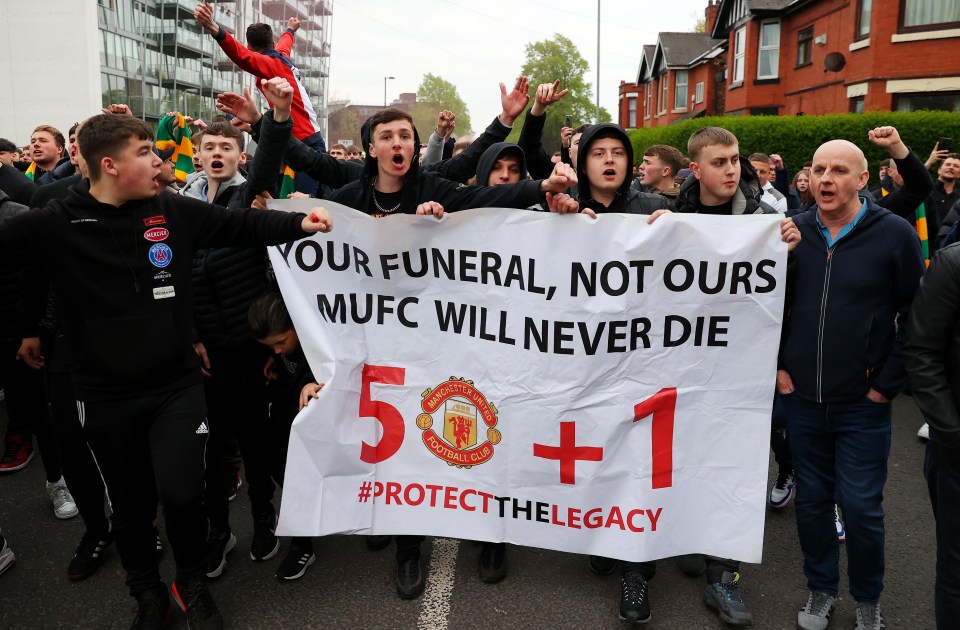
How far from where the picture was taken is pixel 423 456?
354cm

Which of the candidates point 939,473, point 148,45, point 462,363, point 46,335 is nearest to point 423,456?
point 462,363

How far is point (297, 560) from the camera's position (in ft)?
12.1

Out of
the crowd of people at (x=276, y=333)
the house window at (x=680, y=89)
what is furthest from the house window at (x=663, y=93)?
the crowd of people at (x=276, y=333)

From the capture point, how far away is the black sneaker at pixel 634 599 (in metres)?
3.23

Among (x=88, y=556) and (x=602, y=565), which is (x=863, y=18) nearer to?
(x=602, y=565)

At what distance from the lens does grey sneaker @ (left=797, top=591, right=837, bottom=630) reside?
3.20m

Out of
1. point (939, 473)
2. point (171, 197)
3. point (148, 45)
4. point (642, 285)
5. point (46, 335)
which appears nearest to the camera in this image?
point (939, 473)

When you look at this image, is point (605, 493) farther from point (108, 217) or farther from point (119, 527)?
point (108, 217)

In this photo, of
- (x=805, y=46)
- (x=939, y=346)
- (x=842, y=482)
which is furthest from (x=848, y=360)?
(x=805, y=46)

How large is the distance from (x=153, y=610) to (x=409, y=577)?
1.14 metres

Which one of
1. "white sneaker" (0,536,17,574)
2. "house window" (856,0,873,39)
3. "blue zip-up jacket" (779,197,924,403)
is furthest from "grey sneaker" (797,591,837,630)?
"house window" (856,0,873,39)

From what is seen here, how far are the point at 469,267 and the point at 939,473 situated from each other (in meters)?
2.12

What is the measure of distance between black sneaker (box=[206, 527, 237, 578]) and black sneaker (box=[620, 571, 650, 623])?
2.01 meters

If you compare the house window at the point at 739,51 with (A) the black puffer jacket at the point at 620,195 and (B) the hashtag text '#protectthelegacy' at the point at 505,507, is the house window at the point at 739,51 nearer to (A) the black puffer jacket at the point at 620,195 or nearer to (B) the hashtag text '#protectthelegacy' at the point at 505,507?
(A) the black puffer jacket at the point at 620,195
